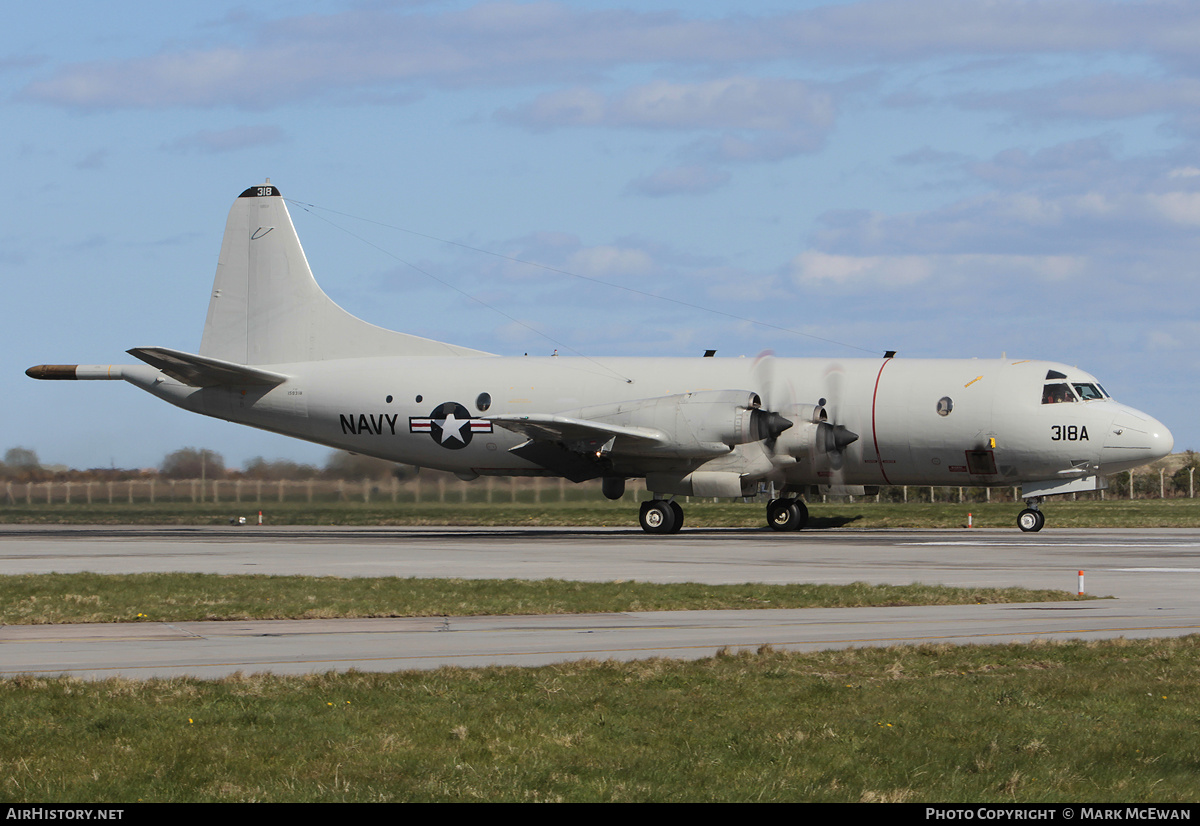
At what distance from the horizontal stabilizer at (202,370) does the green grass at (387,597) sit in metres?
18.5

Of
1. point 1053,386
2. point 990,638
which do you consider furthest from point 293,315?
point 990,638

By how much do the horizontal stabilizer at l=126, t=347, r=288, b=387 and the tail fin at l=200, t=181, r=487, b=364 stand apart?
1.50 meters

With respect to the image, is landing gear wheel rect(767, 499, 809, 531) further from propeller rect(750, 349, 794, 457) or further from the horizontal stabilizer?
the horizontal stabilizer

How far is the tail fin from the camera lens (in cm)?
4481

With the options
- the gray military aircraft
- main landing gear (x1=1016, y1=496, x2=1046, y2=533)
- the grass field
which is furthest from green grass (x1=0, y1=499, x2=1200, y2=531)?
the grass field

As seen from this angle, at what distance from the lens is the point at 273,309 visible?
4550 cm

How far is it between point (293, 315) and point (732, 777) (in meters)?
39.2

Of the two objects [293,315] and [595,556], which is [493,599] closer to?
[595,556]

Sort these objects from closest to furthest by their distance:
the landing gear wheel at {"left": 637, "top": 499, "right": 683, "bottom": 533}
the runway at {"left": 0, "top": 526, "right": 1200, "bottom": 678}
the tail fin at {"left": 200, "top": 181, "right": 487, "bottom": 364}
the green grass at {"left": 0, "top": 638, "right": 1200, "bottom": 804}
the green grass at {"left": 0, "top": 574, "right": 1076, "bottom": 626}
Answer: the green grass at {"left": 0, "top": 638, "right": 1200, "bottom": 804} → the runway at {"left": 0, "top": 526, "right": 1200, "bottom": 678} → the green grass at {"left": 0, "top": 574, "right": 1076, "bottom": 626} → the landing gear wheel at {"left": 637, "top": 499, "right": 683, "bottom": 533} → the tail fin at {"left": 200, "top": 181, "right": 487, "bottom": 364}

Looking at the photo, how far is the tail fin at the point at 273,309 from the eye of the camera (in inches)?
1764

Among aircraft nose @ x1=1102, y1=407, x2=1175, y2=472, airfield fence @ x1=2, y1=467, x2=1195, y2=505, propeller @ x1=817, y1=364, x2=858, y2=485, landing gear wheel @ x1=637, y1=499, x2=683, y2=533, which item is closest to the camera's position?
aircraft nose @ x1=1102, y1=407, x2=1175, y2=472

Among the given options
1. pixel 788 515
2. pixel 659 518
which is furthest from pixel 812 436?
pixel 659 518

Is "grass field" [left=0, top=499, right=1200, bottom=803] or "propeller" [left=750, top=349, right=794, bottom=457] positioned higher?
"propeller" [left=750, top=349, right=794, bottom=457]
